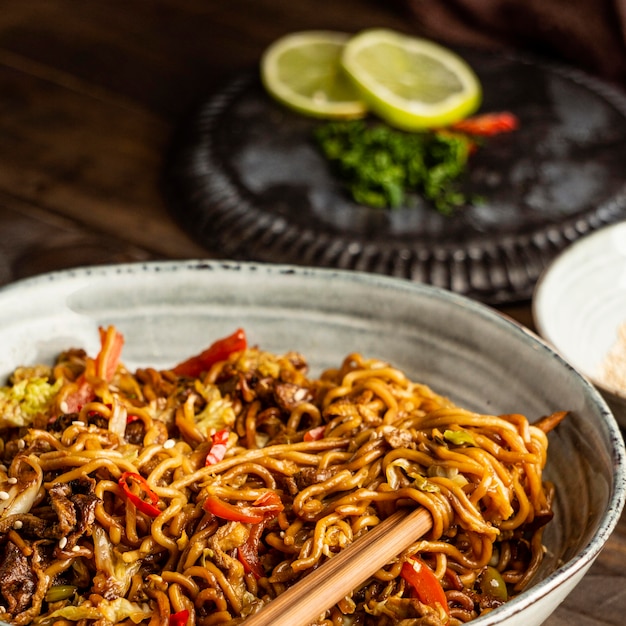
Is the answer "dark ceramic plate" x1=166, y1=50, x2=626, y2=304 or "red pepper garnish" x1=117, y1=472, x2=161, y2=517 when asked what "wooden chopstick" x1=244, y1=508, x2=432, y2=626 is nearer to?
"red pepper garnish" x1=117, y1=472, x2=161, y2=517

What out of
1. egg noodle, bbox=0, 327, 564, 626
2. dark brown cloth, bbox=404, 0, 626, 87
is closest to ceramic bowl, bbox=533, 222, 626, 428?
egg noodle, bbox=0, 327, 564, 626

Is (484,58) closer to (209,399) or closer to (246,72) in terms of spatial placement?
(246,72)

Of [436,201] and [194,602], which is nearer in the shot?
[194,602]

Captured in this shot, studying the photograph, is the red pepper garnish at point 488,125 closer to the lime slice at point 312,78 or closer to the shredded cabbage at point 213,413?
the lime slice at point 312,78

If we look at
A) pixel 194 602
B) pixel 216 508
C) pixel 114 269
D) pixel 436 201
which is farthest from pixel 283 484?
pixel 436 201

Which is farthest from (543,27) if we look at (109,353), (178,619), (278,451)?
(178,619)

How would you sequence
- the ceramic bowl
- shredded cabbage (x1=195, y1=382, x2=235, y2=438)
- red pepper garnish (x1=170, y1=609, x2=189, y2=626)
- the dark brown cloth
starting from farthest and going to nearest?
the dark brown cloth
the ceramic bowl
shredded cabbage (x1=195, y1=382, x2=235, y2=438)
red pepper garnish (x1=170, y1=609, x2=189, y2=626)
